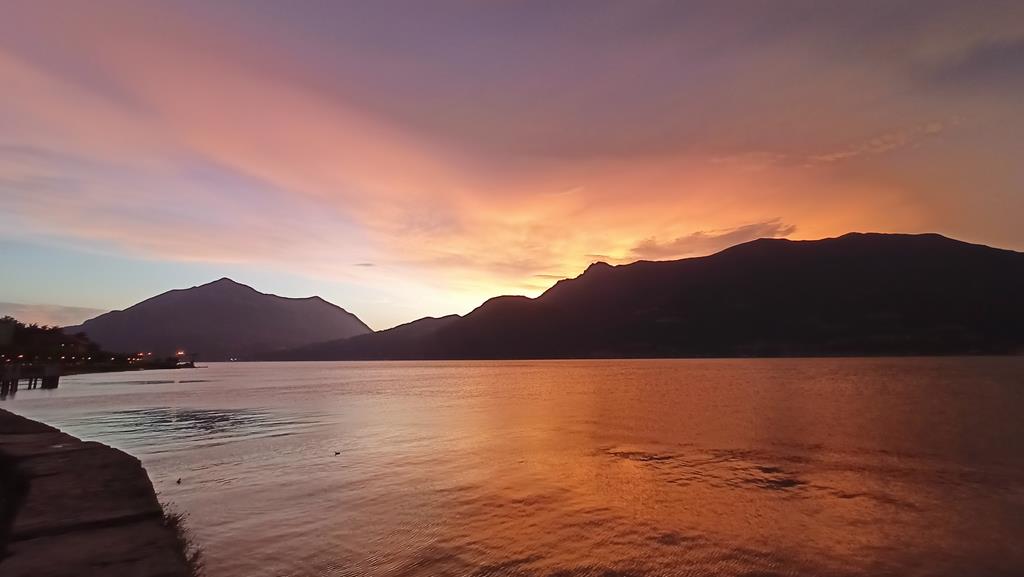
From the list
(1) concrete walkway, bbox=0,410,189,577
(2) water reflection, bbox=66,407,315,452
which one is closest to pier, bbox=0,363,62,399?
(2) water reflection, bbox=66,407,315,452

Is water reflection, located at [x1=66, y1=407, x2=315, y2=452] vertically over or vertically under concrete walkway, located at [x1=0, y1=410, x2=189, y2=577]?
under

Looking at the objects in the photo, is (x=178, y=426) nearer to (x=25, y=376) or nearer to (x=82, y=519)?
(x=82, y=519)

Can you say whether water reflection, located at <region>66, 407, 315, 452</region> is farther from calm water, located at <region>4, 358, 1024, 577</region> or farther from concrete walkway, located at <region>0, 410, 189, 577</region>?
concrete walkway, located at <region>0, 410, 189, 577</region>

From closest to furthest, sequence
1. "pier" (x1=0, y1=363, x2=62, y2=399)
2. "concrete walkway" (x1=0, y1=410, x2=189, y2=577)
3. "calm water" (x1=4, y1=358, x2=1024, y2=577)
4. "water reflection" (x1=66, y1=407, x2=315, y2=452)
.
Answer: "concrete walkway" (x1=0, y1=410, x2=189, y2=577), "calm water" (x1=4, y1=358, x2=1024, y2=577), "water reflection" (x1=66, y1=407, x2=315, y2=452), "pier" (x1=0, y1=363, x2=62, y2=399)

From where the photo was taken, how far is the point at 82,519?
484 inches

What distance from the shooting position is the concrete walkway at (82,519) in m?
9.91

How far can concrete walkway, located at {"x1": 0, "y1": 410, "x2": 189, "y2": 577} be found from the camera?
32.5 ft

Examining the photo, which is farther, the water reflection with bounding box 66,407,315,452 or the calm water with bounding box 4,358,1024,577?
the water reflection with bounding box 66,407,315,452

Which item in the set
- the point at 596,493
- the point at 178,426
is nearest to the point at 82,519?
the point at 596,493

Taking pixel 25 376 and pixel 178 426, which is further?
pixel 25 376

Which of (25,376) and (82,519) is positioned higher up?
(25,376)

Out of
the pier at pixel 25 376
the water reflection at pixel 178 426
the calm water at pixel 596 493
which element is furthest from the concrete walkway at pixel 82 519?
the pier at pixel 25 376

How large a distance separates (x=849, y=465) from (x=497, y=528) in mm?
19907

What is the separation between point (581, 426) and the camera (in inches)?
1698
